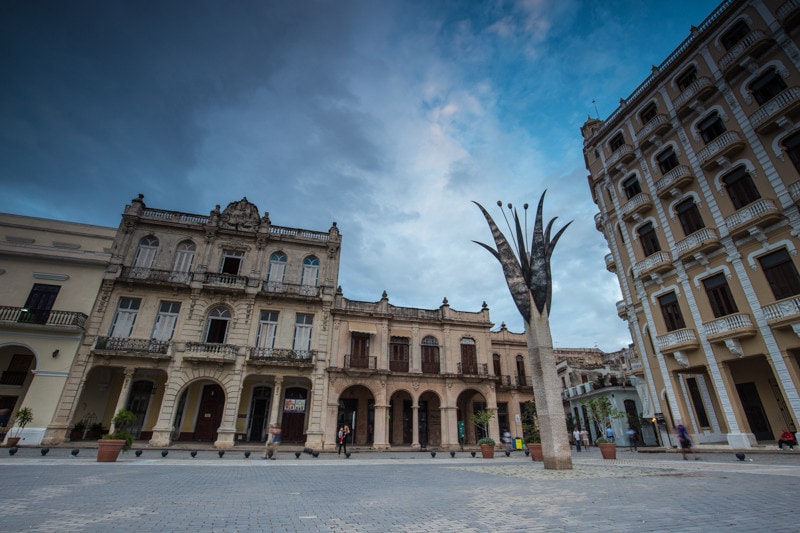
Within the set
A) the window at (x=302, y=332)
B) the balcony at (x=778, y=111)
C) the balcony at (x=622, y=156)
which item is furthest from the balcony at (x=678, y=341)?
the window at (x=302, y=332)

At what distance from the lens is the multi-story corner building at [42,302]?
19.7 metres

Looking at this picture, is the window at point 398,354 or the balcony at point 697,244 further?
the window at point 398,354

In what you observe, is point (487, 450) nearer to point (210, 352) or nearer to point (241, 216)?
point (210, 352)

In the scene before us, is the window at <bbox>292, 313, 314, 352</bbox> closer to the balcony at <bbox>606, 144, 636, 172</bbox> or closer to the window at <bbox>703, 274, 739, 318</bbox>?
the balcony at <bbox>606, 144, 636, 172</bbox>

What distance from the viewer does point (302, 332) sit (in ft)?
82.0

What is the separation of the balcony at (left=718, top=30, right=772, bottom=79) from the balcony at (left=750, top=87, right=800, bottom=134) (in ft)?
8.29

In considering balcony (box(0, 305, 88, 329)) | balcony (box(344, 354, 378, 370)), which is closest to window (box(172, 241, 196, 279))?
balcony (box(0, 305, 88, 329))

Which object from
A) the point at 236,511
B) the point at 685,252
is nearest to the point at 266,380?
the point at 236,511

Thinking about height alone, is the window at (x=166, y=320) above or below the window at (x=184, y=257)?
below

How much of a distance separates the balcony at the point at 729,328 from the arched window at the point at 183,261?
29.0 metres

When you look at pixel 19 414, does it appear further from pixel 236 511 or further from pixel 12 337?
pixel 236 511

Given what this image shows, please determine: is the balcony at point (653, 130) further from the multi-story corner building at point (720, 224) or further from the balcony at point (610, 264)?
the balcony at point (610, 264)

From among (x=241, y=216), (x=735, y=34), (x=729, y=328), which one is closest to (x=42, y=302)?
(x=241, y=216)

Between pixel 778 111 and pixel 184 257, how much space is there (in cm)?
3261
